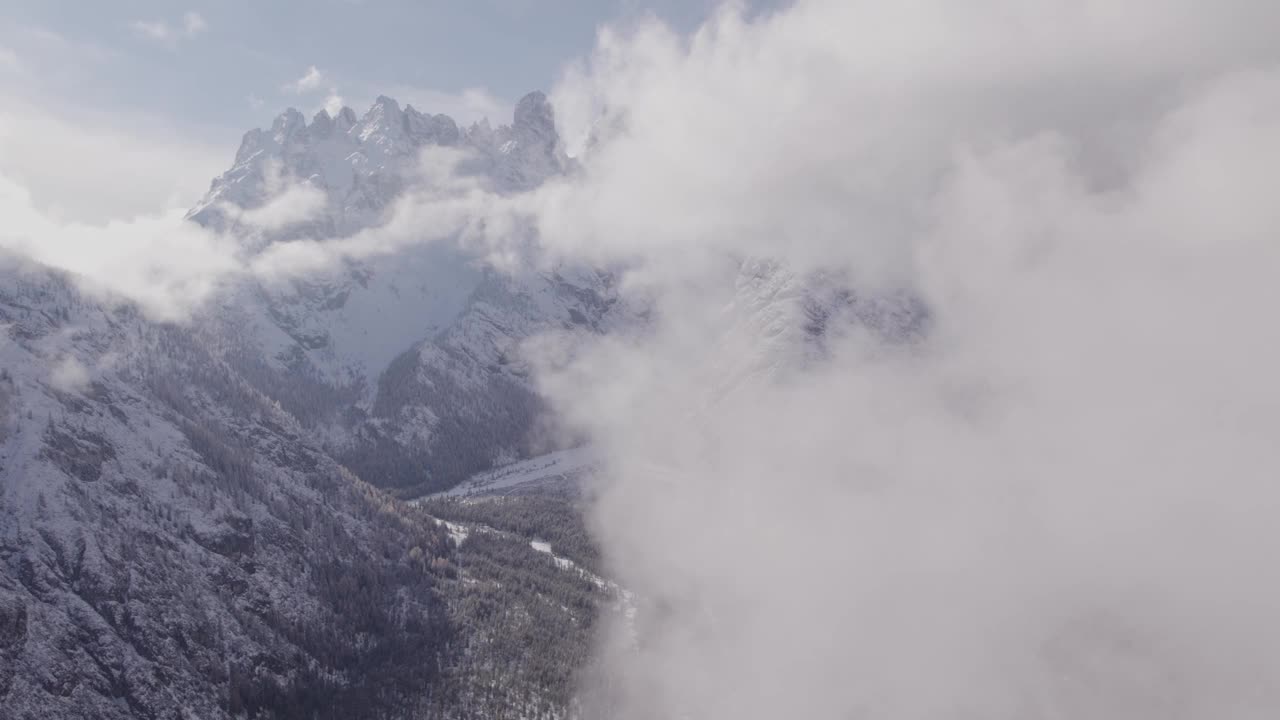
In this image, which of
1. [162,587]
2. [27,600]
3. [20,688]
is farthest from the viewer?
[162,587]

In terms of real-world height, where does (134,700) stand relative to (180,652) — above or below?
below

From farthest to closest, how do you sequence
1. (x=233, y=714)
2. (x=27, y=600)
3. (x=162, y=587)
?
(x=162, y=587) → (x=233, y=714) → (x=27, y=600)

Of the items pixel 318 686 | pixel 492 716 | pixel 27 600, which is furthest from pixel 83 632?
pixel 492 716

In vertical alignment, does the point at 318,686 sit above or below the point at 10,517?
below

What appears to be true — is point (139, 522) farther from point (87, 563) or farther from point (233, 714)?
point (233, 714)

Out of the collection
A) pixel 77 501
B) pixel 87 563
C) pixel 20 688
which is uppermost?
pixel 77 501

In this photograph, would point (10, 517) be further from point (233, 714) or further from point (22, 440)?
point (233, 714)

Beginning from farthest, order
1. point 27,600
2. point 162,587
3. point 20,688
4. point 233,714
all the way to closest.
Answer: point 162,587, point 233,714, point 27,600, point 20,688

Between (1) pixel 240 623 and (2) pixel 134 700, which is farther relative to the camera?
(1) pixel 240 623

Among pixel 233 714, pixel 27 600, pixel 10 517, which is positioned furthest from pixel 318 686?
pixel 10 517
